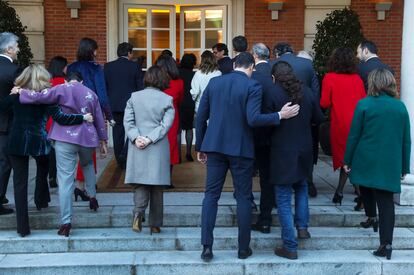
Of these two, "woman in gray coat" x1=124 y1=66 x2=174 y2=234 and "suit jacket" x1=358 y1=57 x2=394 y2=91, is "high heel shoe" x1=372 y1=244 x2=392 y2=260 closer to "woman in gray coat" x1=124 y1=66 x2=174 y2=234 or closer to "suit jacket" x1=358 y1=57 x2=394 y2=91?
"suit jacket" x1=358 y1=57 x2=394 y2=91

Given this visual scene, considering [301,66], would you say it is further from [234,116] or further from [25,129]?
[25,129]

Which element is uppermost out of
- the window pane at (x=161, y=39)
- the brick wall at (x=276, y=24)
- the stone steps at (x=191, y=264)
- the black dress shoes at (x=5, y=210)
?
the brick wall at (x=276, y=24)

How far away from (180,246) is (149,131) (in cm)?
120

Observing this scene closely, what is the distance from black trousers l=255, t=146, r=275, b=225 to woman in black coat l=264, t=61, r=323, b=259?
23cm

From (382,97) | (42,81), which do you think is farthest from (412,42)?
(42,81)

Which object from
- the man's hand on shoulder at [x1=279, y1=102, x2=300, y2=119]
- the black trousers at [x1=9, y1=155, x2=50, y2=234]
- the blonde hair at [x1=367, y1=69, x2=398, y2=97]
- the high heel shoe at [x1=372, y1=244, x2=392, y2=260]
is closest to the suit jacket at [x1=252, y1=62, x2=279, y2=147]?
the man's hand on shoulder at [x1=279, y1=102, x2=300, y2=119]

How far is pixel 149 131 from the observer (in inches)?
223

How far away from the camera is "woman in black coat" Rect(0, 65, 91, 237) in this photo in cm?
573

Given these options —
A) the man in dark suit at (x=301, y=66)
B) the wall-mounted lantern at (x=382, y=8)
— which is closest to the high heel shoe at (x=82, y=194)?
the man in dark suit at (x=301, y=66)

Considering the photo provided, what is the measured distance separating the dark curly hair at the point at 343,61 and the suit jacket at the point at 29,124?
2894mm

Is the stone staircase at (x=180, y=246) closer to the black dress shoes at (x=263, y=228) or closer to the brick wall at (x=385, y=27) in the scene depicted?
the black dress shoes at (x=263, y=228)

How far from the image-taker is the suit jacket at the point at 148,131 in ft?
18.6

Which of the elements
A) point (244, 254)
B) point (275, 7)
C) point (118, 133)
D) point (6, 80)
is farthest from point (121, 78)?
point (244, 254)

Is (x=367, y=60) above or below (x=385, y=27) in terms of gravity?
below
